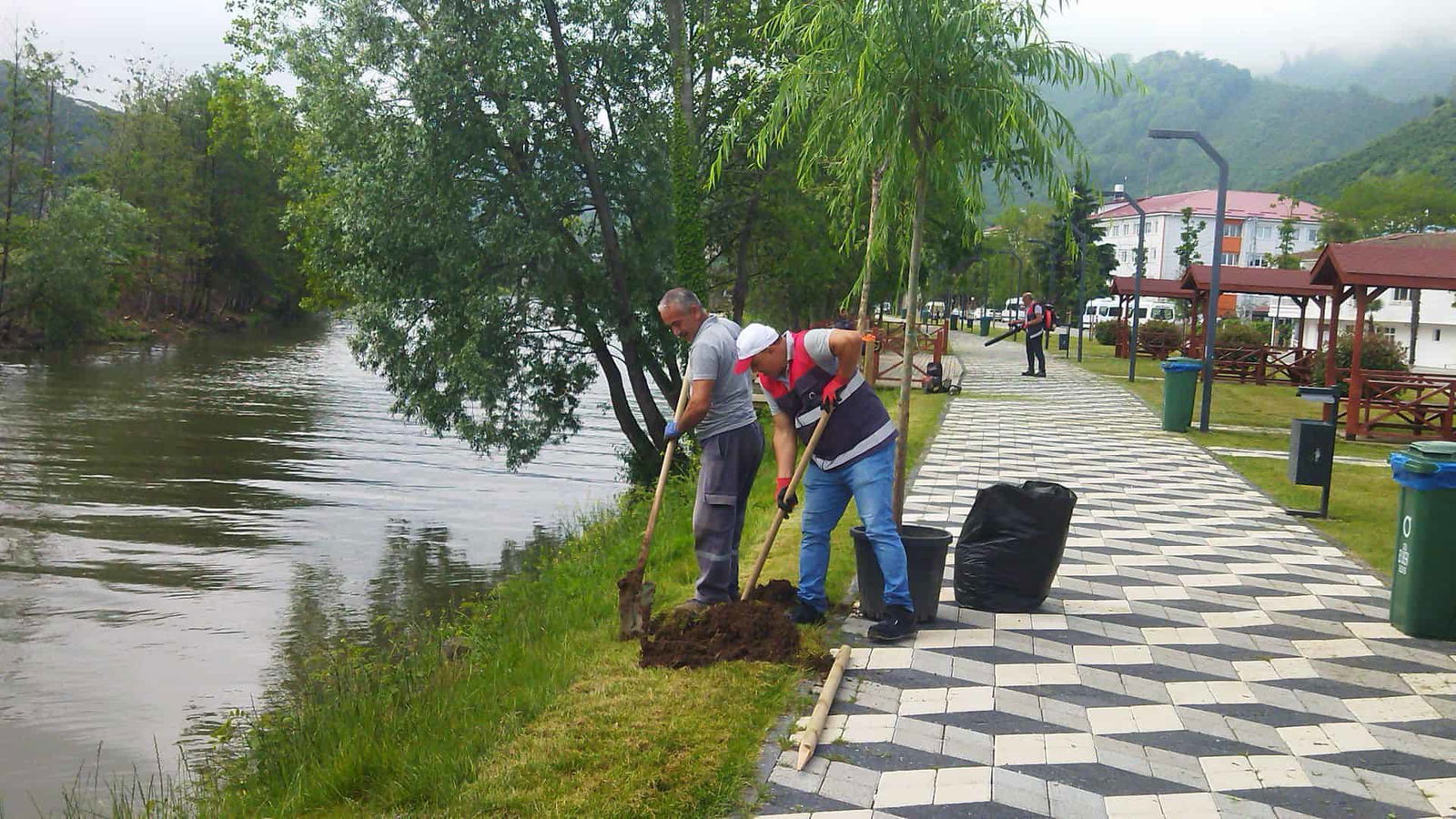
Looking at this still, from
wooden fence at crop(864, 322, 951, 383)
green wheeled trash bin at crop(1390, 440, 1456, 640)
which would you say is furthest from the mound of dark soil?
wooden fence at crop(864, 322, 951, 383)

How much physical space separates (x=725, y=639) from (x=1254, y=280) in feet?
106

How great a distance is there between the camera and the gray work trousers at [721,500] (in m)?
6.73

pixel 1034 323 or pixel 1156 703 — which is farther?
pixel 1034 323

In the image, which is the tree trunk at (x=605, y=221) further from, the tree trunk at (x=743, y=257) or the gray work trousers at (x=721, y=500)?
the gray work trousers at (x=721, y=500)

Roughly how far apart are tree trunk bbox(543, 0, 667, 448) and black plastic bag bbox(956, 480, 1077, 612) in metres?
12.3

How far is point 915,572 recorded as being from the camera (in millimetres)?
6770

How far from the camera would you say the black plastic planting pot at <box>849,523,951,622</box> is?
6.69m

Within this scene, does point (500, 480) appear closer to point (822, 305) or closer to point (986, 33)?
point (986, 33)

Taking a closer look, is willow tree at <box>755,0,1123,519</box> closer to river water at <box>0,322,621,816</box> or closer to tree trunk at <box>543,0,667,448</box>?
river water at <box>0,322,621,816</box>

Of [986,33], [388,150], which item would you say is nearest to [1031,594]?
[986,33]

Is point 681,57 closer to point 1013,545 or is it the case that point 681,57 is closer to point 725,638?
point 1013,545

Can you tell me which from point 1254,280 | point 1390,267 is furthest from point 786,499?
point 1254,280

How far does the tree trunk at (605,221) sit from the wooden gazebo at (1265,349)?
58.9 feet

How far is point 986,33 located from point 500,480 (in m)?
14.6
